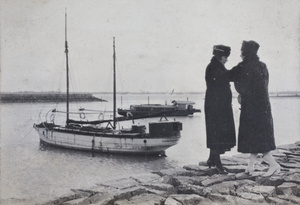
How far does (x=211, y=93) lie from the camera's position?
5441 millimetres

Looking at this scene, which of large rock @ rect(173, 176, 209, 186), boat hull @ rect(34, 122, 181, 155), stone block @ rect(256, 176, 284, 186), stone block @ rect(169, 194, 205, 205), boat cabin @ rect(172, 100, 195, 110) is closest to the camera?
stone block @ rect(169, 194, 205, 205)

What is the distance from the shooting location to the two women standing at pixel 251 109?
207 inches

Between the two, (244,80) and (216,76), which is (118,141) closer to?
(216,76)

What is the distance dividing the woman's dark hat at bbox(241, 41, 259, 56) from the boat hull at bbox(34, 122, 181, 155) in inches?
535

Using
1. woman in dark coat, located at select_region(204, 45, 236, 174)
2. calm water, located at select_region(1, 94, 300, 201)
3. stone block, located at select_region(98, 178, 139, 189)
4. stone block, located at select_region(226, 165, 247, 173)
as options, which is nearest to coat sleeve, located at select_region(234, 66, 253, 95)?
woman in dark coat, located at select_region(204, 45, 236, 174)

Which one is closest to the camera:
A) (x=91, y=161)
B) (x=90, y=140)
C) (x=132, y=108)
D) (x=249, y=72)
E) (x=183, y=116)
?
(x=249, y=72)

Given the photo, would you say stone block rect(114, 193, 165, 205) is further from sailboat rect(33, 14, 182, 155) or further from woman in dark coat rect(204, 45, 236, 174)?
sailboat rect(33, 14, 182, 155)

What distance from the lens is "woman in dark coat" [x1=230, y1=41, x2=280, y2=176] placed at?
524cm

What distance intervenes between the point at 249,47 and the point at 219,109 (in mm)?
1139

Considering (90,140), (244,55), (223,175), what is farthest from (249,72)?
(90,140)

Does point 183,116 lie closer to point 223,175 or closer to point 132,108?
point 132,108

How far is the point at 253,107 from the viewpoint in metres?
5.32

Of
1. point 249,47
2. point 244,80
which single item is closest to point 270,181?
point 244,80

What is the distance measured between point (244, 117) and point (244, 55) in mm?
1044
